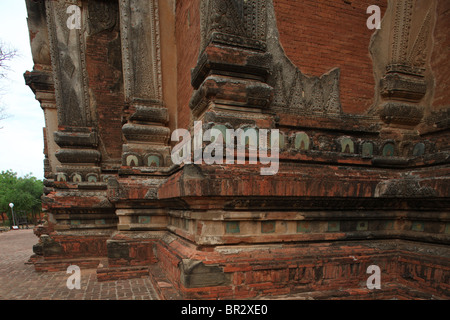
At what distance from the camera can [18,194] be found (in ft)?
90.7

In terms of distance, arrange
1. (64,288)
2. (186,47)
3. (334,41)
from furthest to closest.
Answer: (186,47)
(64,288)
(334,41)

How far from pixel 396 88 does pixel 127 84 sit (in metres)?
4.80

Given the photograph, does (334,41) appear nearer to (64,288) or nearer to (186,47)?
(186,47)

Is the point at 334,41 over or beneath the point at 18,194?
over

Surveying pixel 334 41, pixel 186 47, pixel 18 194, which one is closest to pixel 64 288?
pixel 186 47

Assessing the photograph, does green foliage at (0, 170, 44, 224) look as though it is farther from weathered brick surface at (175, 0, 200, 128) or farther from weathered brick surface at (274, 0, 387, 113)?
weathered brick surface at (274, 0, 387, 113)

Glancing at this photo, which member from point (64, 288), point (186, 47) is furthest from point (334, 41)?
point (64, 288)

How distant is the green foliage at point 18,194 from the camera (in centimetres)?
2700

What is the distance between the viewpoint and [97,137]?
602 centimetres

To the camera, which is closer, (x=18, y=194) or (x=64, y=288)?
(x=64, y=288)

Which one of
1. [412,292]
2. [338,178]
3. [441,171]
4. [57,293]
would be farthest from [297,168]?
Answer: [57,293]

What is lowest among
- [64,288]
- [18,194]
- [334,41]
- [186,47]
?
[18,194]

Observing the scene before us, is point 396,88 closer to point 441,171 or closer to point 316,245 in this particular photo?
point 441,171

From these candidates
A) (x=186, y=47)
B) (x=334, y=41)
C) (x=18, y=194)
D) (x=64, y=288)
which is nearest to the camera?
(x=334, y=41)
